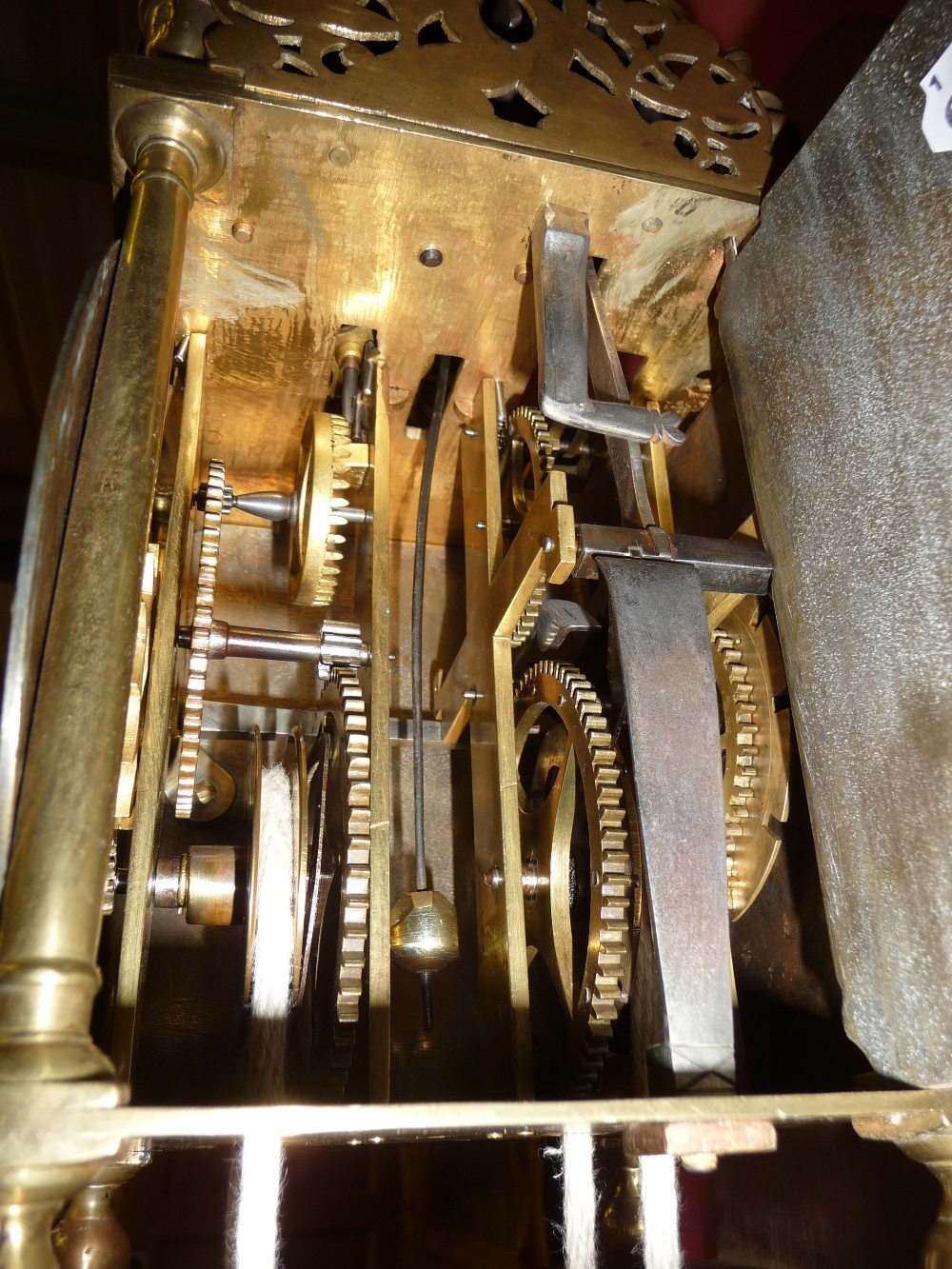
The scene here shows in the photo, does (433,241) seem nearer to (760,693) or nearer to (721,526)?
(721,526)

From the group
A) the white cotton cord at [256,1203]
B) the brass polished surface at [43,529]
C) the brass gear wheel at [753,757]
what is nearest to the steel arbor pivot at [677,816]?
the brass gear wheel at [753,757]

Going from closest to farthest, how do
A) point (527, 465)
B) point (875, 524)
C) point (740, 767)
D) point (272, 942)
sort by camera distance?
1. point (875, 524)
2. point (272, 942)
3. point (740, 767)
4. point (527, 465)

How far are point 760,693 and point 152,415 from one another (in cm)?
80

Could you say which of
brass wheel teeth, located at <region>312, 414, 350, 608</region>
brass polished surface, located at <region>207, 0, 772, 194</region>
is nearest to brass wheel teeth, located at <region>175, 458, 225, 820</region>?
brass wheel teeth, located at <region>312, 414, 350, 608</region>

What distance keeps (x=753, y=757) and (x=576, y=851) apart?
26 centimetres

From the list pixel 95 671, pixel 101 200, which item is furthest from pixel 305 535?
pixel 101 200

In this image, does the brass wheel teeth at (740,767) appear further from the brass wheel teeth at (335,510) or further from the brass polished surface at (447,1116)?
the brass wheel teeth at (335,510)

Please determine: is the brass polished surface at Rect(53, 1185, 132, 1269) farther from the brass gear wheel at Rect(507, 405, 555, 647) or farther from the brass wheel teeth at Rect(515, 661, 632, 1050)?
the brass gear wheel at Rect(507, 405, 555, 647)

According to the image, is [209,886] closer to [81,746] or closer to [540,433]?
[81,746]

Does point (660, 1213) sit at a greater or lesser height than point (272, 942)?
lesser

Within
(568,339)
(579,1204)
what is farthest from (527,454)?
(579,1204)

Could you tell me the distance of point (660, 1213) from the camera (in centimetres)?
94

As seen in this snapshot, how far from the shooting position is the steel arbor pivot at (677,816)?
976mm

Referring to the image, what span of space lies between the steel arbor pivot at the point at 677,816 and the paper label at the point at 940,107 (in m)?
0.51
